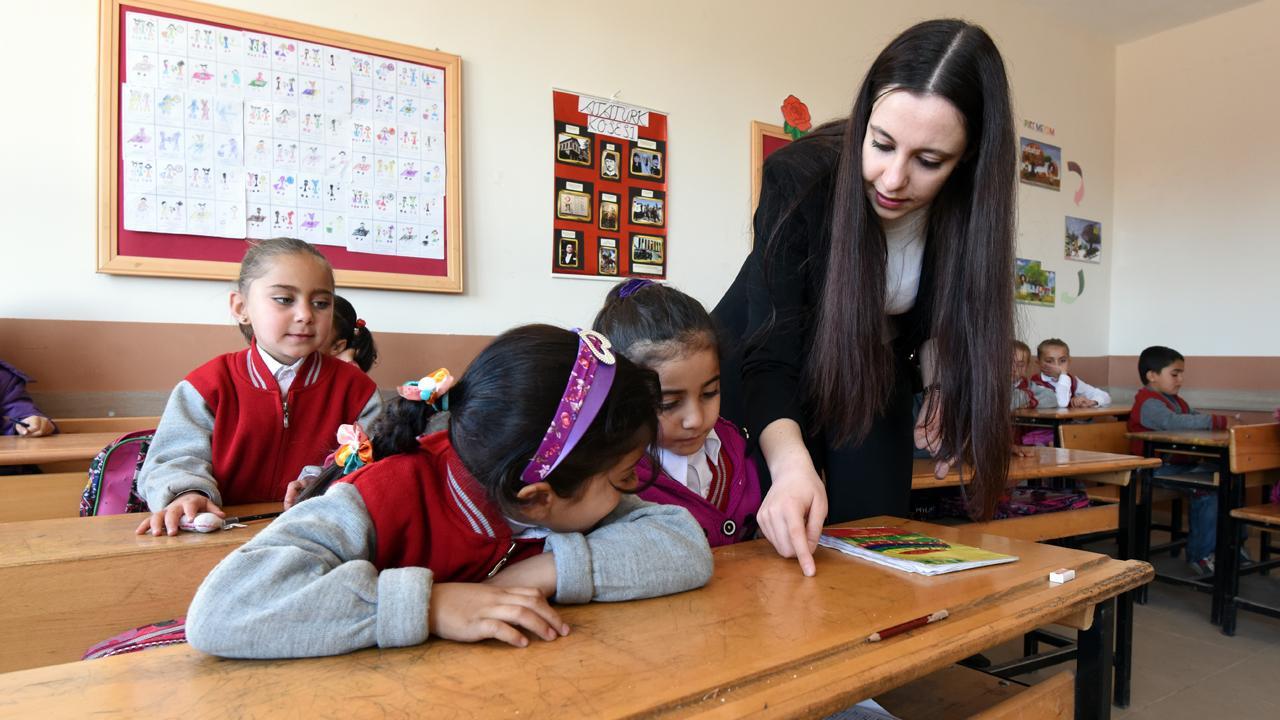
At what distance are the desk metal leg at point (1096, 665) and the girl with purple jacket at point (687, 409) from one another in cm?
54

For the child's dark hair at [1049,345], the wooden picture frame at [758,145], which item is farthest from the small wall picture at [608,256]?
the child's dark hair at [1049,345]

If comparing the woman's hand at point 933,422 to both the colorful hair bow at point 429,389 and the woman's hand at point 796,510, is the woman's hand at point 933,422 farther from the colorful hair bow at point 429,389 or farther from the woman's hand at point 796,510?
the colorful hair bow at point 429,389

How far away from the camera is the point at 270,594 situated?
0.63 meters

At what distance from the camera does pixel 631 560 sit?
0.82m

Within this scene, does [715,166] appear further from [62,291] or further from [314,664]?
[314,664]

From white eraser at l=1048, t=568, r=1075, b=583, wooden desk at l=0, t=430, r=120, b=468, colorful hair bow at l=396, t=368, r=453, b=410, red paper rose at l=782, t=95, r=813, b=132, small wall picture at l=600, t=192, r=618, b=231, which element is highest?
red paper rose at l=782, t=95, r=813, b=132

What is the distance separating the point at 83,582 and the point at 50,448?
1.00m

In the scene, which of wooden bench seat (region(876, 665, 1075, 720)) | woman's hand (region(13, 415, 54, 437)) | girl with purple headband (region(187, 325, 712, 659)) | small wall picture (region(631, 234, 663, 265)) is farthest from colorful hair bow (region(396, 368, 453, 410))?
small wall picture (region(631, 234, 663, 265))

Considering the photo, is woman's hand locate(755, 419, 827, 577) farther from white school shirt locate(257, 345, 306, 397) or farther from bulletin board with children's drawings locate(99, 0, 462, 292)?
bulletin board with children's drawings locate(99, 0, 462, 292)

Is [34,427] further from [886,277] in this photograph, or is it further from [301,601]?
[886,277]

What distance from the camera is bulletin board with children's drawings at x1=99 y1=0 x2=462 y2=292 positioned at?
8.07 feet

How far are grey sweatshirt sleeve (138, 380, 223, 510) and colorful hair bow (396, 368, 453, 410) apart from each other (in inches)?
38.4

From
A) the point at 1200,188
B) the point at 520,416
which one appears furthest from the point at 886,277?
the point at 1200,188

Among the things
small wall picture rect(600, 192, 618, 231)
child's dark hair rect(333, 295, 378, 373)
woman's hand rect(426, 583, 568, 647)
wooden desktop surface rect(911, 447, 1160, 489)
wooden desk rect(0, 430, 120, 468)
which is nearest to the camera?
woman's hand rect(426, 583, 568, 647)
